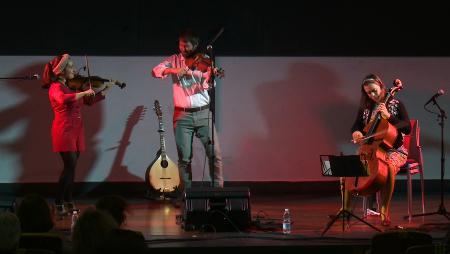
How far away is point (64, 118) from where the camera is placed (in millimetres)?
7965

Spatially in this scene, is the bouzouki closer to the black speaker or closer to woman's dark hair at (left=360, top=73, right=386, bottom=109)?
the black speaker

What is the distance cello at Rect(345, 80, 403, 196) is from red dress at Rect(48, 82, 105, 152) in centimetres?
283

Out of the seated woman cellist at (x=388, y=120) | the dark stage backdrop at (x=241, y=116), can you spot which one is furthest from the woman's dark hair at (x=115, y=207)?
the dark stage backdrop at (x=241, y=116)

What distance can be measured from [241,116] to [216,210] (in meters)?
3.16

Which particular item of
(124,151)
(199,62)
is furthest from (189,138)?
(124,151)

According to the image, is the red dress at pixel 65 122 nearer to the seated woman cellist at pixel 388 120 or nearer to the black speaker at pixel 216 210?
the black speaker at pixel 216 210

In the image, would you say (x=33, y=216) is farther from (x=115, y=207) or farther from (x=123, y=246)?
(x=123, y=246)

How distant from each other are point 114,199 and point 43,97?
506cm

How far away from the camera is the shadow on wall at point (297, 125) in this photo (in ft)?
32.4

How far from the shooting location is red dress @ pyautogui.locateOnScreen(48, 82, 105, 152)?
789 cm

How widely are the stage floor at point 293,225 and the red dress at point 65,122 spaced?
78 cm

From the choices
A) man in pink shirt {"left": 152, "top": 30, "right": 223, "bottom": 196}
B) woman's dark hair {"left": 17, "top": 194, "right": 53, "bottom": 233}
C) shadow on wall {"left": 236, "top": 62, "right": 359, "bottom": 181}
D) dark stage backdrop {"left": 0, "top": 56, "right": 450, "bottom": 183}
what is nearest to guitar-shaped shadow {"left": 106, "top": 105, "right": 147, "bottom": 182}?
dark stage backdrop {"left": 0, "top": 56, "right": 450, "bottom": 183}
